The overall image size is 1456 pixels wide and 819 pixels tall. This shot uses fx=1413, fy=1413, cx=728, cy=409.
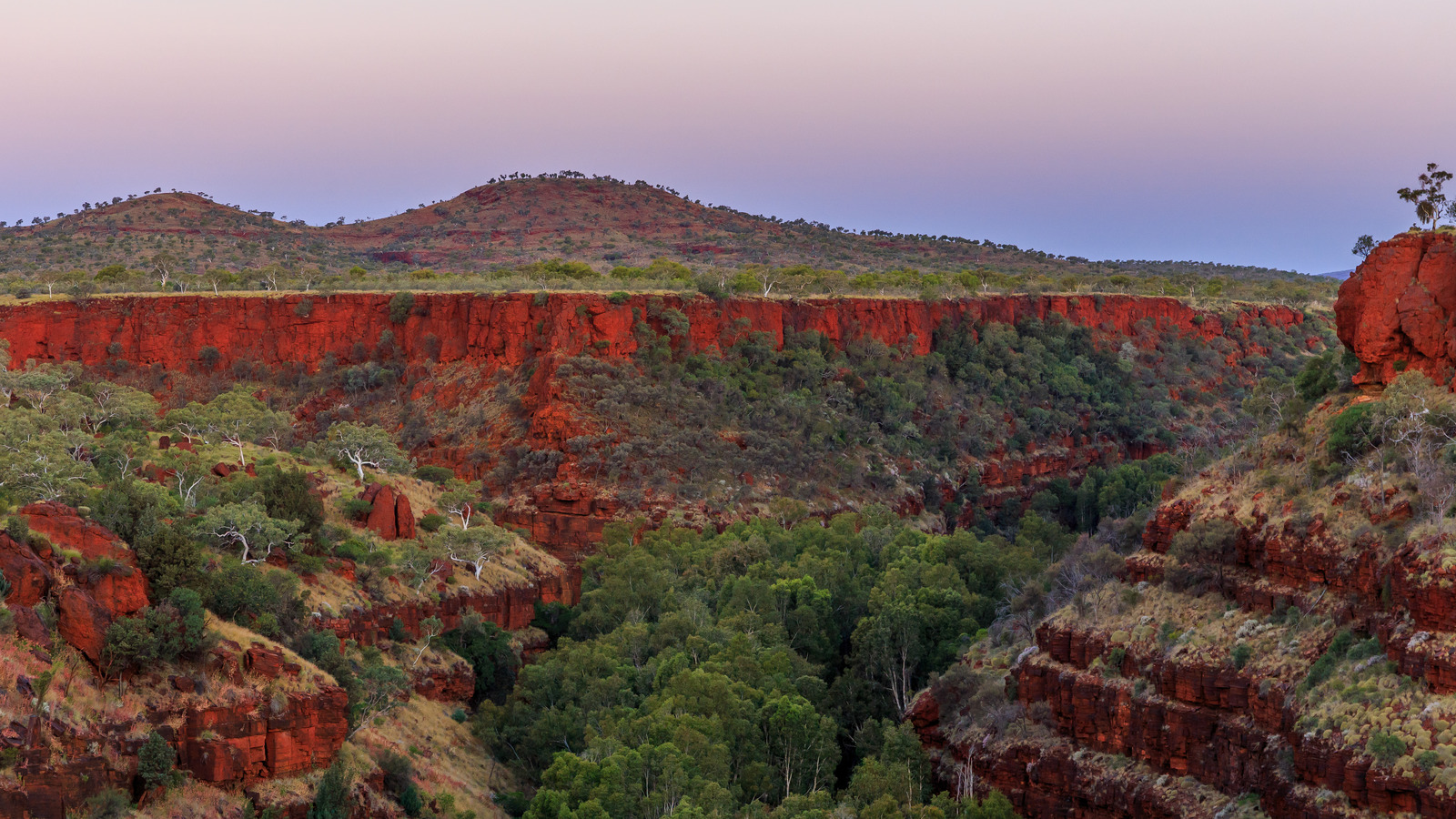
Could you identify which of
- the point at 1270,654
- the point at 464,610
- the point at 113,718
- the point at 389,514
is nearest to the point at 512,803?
the point at 113,718

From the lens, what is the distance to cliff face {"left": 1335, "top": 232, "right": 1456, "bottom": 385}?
1363 inches

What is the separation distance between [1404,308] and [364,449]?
3883 centimetres

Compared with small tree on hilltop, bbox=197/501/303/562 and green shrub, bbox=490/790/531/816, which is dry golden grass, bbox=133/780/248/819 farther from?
small tree on hilltop, bbox=197/501/303/562

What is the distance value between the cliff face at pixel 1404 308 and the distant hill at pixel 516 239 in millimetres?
101660

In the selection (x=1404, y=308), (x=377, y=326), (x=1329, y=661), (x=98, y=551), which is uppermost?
(x=1404, y=308)

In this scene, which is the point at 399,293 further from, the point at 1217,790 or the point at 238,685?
the point at 1217,790

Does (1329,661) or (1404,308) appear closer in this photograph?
(1329,661)

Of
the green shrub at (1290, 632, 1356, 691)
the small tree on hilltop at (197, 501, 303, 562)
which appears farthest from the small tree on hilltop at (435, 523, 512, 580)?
the green shrub at (1290, 632, 1356, 691)

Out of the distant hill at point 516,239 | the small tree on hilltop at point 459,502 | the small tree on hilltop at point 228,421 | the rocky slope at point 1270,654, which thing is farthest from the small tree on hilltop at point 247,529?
the distant hill at point 516,239

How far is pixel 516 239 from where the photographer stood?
529ft

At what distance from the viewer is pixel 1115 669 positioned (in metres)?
33.9

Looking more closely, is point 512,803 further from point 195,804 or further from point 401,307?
point 401,307

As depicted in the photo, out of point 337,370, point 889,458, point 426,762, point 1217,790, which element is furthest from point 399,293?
point 1217,790

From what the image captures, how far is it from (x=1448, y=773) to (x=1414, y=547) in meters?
5.07
